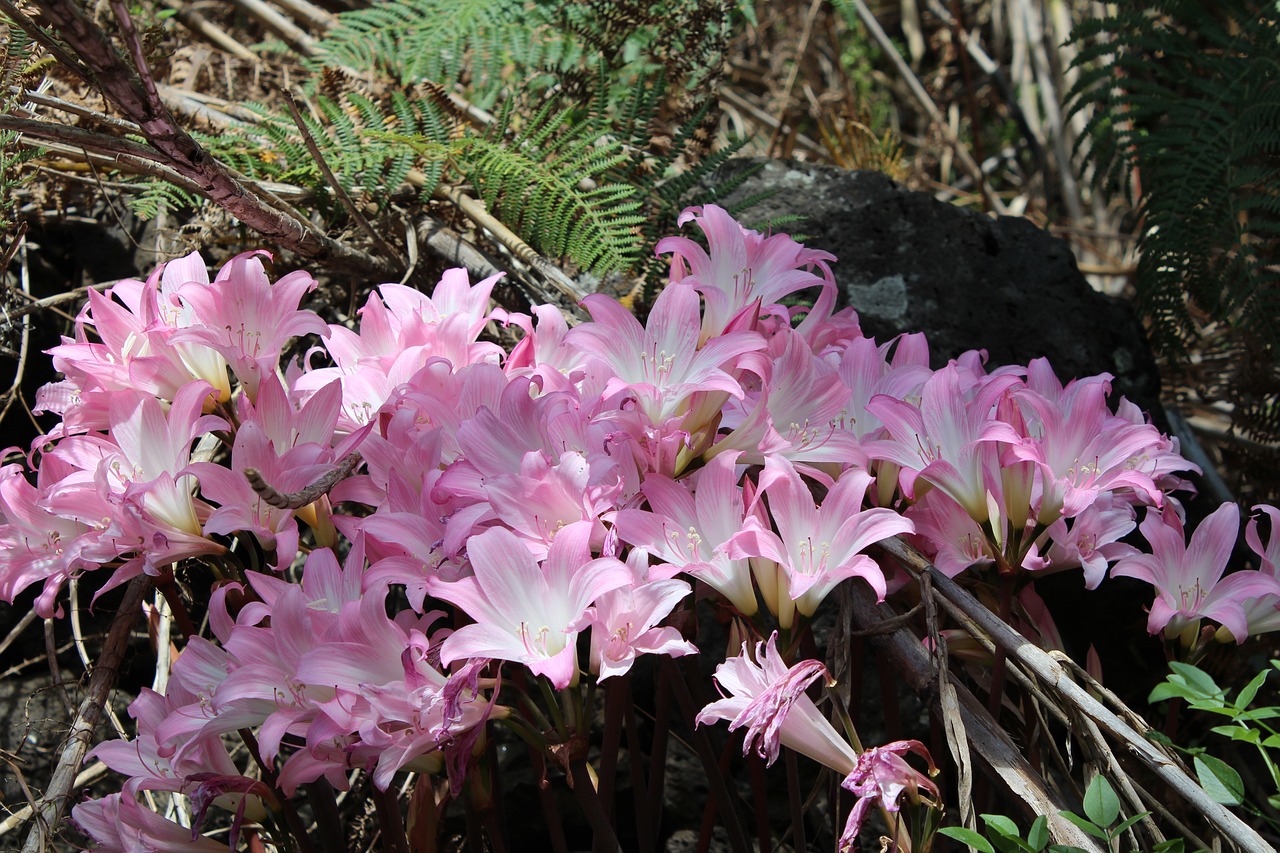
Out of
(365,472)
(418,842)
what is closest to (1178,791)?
(418,842)

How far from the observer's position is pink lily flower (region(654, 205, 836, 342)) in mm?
1527

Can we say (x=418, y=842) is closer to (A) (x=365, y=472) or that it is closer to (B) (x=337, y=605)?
(B) (x=337, y=605)

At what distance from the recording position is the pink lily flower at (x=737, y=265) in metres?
1.53

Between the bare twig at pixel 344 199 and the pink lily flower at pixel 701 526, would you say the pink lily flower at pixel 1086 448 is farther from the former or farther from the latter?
the bare twig at pixel 344 199

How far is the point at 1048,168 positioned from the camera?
4500mm

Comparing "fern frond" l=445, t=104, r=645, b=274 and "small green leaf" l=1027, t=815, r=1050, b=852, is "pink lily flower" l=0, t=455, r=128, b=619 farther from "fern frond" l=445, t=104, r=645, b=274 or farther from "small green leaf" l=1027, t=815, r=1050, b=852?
"small green leaf" l=1027, t=815, r=1050, b=852

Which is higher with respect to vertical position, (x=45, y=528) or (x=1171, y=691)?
(x=1171, y=691)

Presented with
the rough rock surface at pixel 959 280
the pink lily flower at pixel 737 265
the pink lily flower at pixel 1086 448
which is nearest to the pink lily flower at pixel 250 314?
the pink lily flower at pixel 737 265

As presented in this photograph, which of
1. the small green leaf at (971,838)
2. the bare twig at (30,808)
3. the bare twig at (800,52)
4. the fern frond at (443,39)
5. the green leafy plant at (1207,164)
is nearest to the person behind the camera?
the small green leaf at (971,838)

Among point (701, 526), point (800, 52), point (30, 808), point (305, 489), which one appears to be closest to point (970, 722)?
point (701, 526)

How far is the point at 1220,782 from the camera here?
3.91 feet

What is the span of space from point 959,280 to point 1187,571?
103cm

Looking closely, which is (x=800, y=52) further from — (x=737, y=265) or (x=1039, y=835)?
(x=1039, y=835)

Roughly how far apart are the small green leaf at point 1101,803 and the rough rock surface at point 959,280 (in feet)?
3.93
